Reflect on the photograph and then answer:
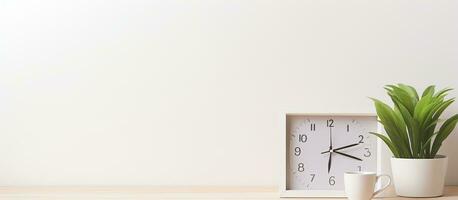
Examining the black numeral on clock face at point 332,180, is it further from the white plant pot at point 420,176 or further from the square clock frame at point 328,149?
the white plant pot at point 420,176

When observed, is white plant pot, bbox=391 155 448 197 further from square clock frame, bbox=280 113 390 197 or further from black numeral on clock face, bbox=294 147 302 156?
black numeral on clock face, bbox=294 147 302 156

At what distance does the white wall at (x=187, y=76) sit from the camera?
133 cm

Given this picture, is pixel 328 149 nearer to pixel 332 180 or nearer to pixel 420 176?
pixel 332 180

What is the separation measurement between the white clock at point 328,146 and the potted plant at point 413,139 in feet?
0.19

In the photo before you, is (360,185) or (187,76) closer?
(360,185)

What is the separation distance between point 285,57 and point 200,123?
25 cm

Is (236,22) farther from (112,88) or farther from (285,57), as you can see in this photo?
(112,88)

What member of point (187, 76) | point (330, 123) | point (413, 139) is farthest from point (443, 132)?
point (187, 76)

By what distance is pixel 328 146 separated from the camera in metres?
1.23

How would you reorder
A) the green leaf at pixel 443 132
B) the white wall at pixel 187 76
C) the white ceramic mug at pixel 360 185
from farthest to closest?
the white wall at pixel 187 76 → the green leaf at pixel 443 132 → the white ceramic mug at pixel 360 185

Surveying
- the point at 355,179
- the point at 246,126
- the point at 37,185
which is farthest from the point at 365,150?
the point at 37,185

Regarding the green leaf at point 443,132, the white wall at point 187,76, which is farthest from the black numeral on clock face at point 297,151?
the green leaf at point 443,132

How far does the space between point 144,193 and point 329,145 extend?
1.32ft

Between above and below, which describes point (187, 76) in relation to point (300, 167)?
above
